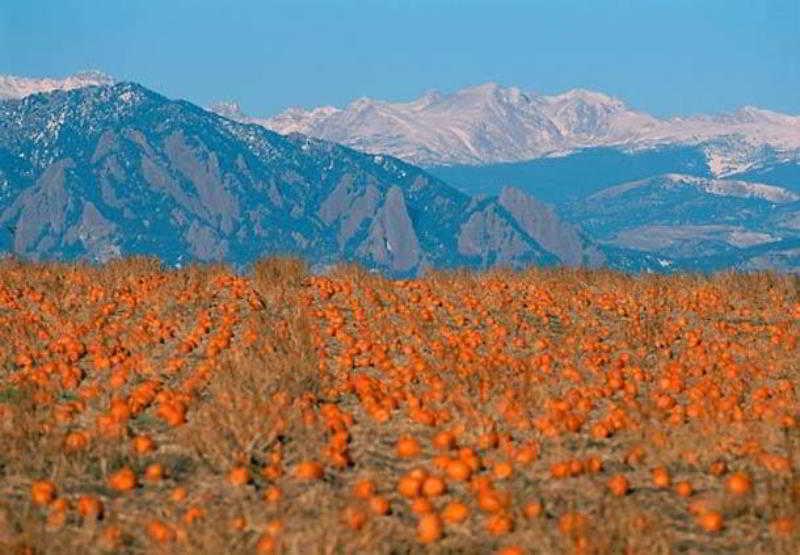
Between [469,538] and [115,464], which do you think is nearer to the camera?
[469,538]

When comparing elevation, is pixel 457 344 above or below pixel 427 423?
above

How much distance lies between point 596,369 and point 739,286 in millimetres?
10146

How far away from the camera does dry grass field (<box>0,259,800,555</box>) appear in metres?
7.36

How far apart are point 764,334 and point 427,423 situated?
801 cm

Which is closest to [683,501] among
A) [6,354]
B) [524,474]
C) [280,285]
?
[524,474]

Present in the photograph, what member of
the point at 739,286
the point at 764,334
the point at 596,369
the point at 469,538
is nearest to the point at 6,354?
the point at 596,369

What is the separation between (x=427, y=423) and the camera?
402 inches

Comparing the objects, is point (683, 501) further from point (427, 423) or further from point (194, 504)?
A: point (194, 504)

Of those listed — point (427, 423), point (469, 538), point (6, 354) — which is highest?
point (6, 354)

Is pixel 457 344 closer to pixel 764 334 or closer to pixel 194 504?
pixel 764 334

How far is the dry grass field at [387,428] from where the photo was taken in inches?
290

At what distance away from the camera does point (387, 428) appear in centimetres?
1027

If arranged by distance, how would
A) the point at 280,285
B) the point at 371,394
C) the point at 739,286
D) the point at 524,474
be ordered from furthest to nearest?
1. the point at 739,286
2. the point at 280,285
3. the point at 371,394
4. the point at 524,474

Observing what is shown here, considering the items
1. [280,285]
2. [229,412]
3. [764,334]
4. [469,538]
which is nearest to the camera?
[469,538]
